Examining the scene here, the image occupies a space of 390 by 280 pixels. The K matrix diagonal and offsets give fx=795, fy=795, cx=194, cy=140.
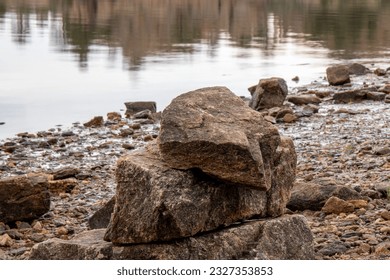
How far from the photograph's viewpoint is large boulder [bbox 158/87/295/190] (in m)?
7.84

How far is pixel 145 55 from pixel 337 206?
32380 millimetres

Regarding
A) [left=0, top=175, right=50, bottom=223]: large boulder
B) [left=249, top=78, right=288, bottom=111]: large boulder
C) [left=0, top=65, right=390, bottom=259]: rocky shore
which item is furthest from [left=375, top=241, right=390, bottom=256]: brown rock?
[left=249, top=78, right=288, bottom=111]: large boulder

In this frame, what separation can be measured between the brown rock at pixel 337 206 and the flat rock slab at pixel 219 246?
9.22 ft

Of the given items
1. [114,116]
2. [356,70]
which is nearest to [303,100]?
[114,116]

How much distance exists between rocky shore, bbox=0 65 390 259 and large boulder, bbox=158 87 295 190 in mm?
897

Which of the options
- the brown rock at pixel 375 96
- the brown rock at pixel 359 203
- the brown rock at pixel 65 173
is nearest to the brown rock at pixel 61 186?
the brown rock at pixel 65 173

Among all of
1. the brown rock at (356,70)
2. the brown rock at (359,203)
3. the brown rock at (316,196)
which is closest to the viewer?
the brown rock at (359,203)

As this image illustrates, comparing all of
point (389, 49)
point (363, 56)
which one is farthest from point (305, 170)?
point (389, 49)

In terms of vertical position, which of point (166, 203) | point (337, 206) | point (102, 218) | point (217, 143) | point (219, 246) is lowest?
point (102, 218)

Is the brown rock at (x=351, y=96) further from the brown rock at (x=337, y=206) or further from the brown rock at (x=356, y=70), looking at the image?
the brown rock at (x=337, y=206)

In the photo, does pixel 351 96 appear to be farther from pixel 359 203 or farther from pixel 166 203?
pixel 166 203

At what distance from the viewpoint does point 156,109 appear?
24.4m

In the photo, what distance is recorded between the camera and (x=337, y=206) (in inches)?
449

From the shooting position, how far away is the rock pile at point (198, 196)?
7836 millimetres
